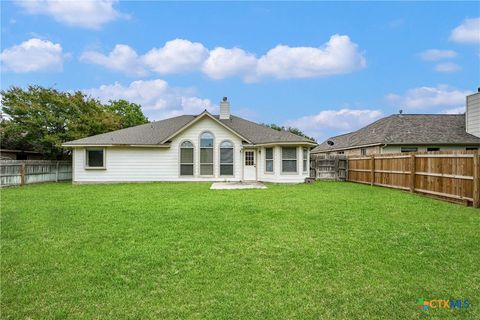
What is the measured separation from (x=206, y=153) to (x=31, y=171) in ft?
32.4

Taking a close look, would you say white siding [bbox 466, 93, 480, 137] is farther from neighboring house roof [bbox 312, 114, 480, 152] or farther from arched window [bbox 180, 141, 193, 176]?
arched window [bbox 180, 141, 193, 176]

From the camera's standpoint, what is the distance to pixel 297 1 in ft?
39.8

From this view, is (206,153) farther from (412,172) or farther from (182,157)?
(412,172)

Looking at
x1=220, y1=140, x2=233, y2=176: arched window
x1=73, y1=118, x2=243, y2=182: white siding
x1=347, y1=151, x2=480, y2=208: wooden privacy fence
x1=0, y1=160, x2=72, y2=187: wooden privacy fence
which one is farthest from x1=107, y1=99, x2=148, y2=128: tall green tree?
x1=347, y1=151, x2=480, y2=208: wooden privacy fence

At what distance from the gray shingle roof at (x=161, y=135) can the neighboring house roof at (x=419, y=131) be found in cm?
667

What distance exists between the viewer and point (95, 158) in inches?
686

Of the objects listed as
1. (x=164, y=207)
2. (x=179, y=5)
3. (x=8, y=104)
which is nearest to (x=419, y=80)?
(x=179, y=5)

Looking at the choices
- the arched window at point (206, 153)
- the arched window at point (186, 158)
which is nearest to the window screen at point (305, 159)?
the arched window at point (206, 153)

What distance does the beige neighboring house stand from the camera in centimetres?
1884

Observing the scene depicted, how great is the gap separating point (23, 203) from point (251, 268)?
884 centimetres

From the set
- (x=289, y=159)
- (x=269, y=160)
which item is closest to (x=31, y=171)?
(x=269, y=160)

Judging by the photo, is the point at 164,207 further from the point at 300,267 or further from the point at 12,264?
the point at 300,267

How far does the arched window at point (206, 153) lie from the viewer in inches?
686

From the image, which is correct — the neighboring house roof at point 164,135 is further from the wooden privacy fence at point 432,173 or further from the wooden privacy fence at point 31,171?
the wooden privacy fence at point 432,173
